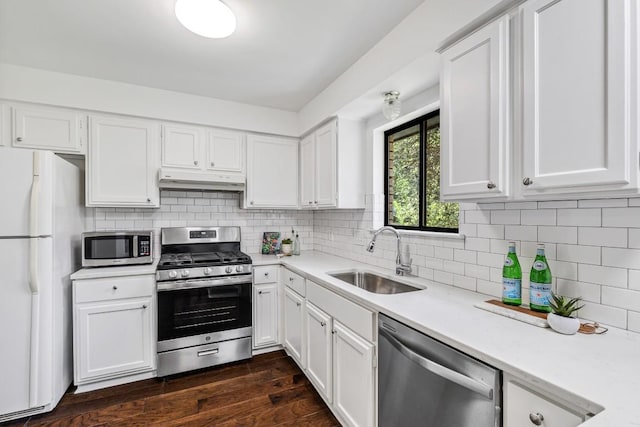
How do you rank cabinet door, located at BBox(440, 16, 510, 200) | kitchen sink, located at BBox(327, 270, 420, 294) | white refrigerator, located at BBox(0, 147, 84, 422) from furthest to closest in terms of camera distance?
kitchen sink, located at BBox(327, 270, 420, 294), white refrigerator, located at BBox(0, 147, 84, 422), cabinet door, located at BBox(440, 16, 510, 200)

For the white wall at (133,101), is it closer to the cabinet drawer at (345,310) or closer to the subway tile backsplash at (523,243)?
the subway tile backsplash at (523,243)

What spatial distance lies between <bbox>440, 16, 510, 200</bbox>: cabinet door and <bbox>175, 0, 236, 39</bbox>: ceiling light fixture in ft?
3.91

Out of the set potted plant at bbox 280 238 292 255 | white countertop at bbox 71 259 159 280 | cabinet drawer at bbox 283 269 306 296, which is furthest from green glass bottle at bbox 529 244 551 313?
white countertop at bbox 71 259 159 280

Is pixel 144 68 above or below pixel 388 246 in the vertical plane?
above

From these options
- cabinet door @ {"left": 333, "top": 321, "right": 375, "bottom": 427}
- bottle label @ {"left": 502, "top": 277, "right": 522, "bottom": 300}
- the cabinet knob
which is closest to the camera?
the cabinet knob

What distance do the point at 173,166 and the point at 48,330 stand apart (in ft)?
5.04

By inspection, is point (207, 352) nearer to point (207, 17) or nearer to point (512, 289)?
point (512, 289)

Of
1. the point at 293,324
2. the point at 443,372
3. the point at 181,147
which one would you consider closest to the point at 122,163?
the point at 181,147

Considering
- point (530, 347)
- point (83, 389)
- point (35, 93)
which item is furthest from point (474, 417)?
point (35, 93)

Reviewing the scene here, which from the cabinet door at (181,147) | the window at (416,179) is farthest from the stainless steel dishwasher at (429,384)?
the cabinet door at (181,147)

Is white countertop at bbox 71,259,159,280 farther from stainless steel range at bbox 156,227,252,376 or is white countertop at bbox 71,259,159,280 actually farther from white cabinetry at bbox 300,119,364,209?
white cabinetry at bbox 300,119,364,209

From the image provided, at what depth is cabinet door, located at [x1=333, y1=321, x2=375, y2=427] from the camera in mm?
1580

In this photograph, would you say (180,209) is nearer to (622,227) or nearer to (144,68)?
(144,68)

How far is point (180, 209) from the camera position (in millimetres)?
3141
